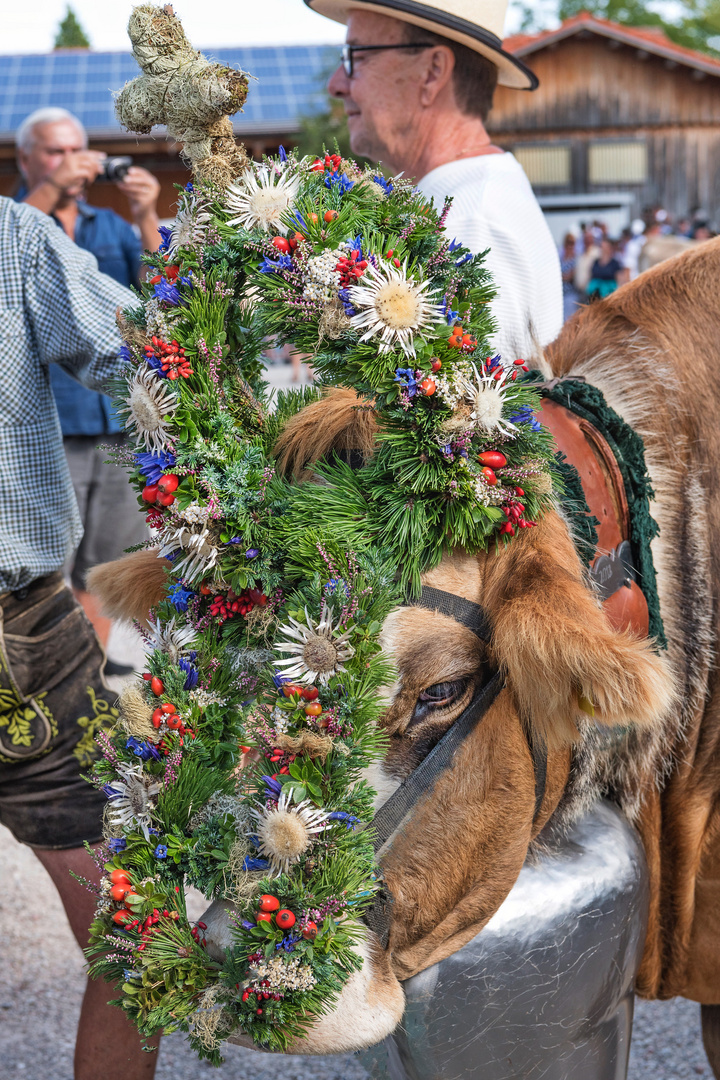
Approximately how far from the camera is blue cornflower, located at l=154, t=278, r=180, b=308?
66.7 inches

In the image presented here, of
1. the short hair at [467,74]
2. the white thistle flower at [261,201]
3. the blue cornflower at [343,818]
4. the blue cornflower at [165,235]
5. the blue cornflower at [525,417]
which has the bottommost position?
the blue cornflower at [343,818]

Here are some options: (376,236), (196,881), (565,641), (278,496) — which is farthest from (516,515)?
(196,881)

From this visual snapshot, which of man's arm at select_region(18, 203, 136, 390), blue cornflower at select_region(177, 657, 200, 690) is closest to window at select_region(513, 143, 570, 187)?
man's arm at select_region(18, 203, 136, 390)

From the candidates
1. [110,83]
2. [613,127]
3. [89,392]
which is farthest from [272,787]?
[613,127]

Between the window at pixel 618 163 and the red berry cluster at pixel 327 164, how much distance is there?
1046 inches

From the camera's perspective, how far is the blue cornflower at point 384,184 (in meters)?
1.72

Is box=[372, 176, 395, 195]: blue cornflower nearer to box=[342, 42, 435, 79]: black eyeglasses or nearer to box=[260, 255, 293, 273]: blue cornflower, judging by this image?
box=[260, 255, 293, 273]: blue cornflower

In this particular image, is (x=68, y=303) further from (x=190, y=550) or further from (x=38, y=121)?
(x=38, y=121)

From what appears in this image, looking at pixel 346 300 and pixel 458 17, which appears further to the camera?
pixel 458 17

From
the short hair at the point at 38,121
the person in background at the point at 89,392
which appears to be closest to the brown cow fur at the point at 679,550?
the person in background at the point at 89,392

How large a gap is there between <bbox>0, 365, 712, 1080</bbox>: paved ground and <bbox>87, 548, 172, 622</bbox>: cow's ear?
1.05 m

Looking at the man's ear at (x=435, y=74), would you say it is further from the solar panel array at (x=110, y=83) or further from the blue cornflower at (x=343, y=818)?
the solar panel array at (x=110, y=83)

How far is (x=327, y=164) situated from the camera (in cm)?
172

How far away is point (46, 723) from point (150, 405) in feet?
3.86
